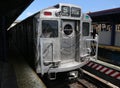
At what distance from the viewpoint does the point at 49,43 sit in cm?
603

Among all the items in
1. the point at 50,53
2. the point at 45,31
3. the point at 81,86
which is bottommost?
the point at 81,86

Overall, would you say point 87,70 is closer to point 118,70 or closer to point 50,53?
point 118,70

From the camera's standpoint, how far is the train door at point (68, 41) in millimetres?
6509

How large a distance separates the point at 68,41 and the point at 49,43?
1010mm

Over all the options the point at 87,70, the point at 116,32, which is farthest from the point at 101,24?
the point at 87,70

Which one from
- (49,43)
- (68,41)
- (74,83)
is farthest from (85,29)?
(74,83)

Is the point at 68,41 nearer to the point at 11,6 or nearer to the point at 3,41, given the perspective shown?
the point at 3,41

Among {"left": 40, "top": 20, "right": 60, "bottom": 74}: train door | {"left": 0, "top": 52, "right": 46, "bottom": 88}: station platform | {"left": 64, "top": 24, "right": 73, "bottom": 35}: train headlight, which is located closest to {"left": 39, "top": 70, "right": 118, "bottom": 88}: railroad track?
{"left": 0, "top": 52, "right": 46, "bottom": 88}: station platform

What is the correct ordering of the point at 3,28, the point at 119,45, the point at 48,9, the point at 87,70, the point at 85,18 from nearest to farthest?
the point at 48,9
the point at 85,18
the point at 87,70
the point at 3,28
the point at 119,45

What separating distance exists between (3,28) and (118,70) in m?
7.45

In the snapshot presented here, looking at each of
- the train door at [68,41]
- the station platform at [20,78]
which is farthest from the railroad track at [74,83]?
the train door at [68,41]

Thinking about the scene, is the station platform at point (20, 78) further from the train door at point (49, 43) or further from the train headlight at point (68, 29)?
the train headlight at point (68, 29)

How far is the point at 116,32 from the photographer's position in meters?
11.9

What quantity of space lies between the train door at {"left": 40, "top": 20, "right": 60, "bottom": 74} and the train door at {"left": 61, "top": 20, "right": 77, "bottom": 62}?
0.32m
